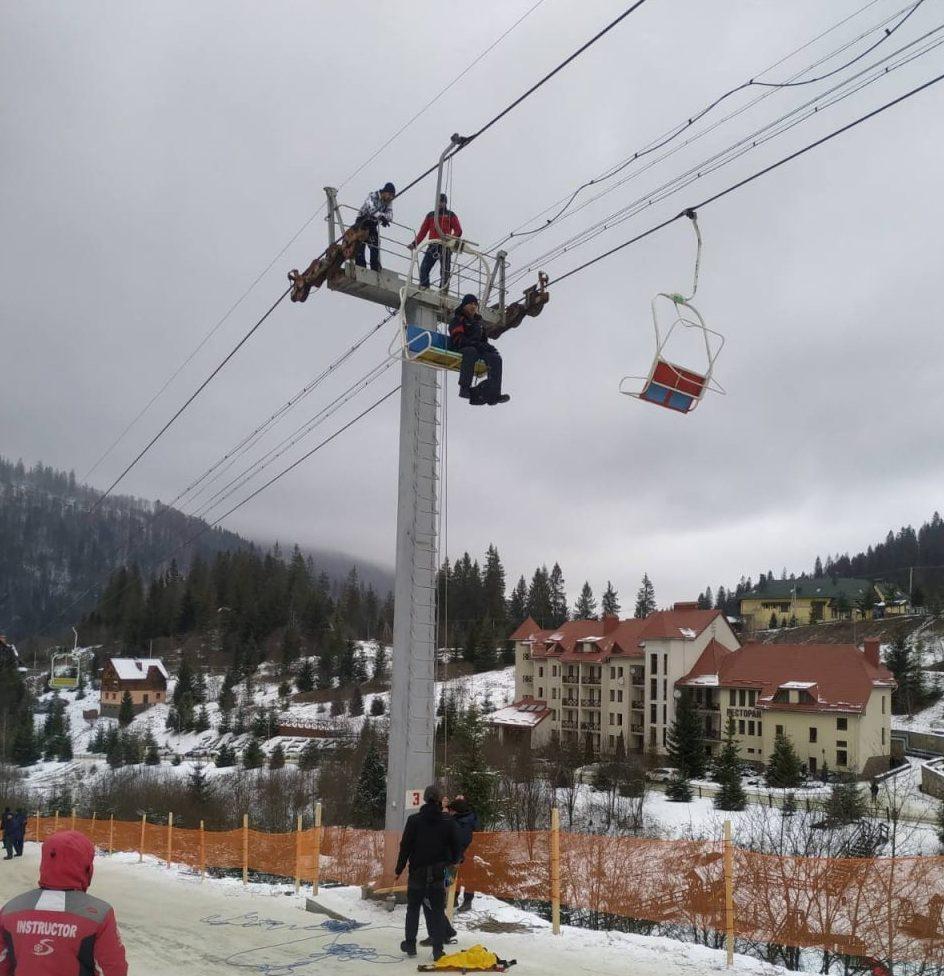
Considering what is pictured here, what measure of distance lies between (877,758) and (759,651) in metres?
12.2

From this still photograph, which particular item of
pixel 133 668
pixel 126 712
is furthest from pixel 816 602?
pixel 133 668

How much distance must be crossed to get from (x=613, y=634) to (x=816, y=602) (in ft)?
235

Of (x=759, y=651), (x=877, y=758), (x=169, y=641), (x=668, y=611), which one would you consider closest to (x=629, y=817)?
(x=877, y=758)

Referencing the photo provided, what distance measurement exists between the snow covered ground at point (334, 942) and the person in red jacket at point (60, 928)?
5518mm

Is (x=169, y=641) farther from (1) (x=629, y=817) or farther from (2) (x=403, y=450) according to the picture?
(2) (x=403, y=450)

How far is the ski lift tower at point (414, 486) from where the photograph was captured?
41.7 ft

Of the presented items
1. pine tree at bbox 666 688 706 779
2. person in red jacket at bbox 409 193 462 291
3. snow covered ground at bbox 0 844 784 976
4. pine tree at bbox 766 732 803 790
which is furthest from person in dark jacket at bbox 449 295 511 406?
pine tree at bbox 666 688 706 779

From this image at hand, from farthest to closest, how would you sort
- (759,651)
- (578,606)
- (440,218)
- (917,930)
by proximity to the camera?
(578,606) → (759,651) → (440,218) → (917,930)

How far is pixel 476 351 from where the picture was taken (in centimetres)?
1183

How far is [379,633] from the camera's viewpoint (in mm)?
150750

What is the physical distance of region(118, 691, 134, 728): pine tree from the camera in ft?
365

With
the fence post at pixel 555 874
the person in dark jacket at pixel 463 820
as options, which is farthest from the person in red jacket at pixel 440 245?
the fence post at pixel 555 874

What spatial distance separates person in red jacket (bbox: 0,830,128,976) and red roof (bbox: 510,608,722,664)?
69.5 meters

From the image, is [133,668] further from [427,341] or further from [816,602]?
[427,341]
